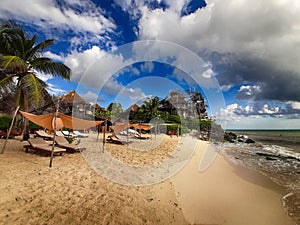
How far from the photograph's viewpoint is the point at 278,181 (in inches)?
272

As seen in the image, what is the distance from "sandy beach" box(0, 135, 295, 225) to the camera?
313cm

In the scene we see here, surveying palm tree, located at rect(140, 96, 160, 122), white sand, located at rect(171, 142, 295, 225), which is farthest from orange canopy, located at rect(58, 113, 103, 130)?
palm tree, located at rect(140, 96, 160, 122)

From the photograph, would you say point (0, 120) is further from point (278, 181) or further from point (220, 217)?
point (278, 181)

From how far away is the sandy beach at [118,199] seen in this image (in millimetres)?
3129

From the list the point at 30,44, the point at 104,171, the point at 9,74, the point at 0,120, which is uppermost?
the point at 30,44

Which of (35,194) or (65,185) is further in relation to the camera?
(65,185)

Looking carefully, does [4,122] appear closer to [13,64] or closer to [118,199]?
[13,64]

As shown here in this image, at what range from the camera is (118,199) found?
387 cm

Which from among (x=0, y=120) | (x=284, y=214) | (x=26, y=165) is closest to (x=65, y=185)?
(x=26, y=165)

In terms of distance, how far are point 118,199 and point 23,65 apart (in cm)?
856

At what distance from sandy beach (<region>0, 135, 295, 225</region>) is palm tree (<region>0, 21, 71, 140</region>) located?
4.01 meters

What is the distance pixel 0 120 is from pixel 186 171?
48.9 feet

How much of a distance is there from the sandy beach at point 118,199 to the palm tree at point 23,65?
13.1 ft

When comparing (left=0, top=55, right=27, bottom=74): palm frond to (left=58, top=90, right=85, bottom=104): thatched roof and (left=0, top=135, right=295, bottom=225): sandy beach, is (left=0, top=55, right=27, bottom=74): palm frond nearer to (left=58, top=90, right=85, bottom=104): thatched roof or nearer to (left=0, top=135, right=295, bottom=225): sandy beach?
(left=0, top=135, right=295, bottom=225): sandy beach
